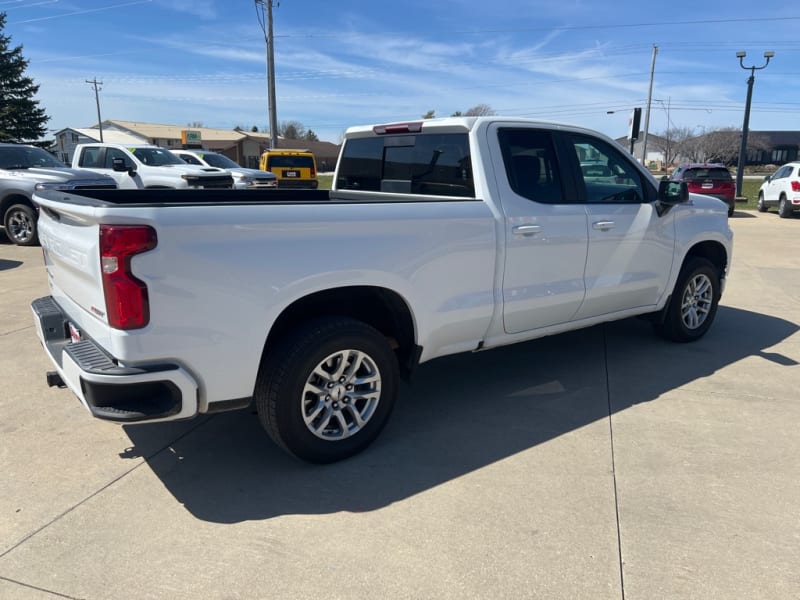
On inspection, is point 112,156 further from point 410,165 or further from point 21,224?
point 410,165

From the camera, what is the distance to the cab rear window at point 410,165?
13.5 ft

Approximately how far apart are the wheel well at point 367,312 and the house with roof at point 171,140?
72.4m

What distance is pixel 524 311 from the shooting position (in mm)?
4148

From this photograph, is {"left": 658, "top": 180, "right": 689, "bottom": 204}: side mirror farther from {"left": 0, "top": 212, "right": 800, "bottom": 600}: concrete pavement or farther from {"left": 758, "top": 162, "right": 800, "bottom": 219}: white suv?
{"left": 758, "top": 162, "right": 800, "bottom": 219}: white suv

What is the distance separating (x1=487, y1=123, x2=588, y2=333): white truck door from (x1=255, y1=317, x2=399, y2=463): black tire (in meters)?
1.06

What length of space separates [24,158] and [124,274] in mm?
11263

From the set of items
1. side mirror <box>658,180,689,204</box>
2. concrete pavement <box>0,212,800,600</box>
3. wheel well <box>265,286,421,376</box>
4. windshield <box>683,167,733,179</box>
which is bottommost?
concrete pavement <box>0,212,800,600</box>

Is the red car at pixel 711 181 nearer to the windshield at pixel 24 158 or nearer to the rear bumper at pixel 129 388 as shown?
the windshield at pixel 24 158

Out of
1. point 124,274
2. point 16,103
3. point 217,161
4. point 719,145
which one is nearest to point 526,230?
point 124,274

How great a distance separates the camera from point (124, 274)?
2617 mm

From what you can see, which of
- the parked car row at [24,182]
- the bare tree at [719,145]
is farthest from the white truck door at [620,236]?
the bare tree at [719,145]

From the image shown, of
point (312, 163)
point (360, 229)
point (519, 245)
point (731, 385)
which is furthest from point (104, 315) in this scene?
point (312, 163)

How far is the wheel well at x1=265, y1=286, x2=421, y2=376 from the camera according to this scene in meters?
3.33

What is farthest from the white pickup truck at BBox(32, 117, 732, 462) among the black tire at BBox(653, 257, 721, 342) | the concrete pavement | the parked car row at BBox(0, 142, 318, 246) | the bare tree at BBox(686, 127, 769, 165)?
the bare tree at BBox(686, 127, 769, 165)
